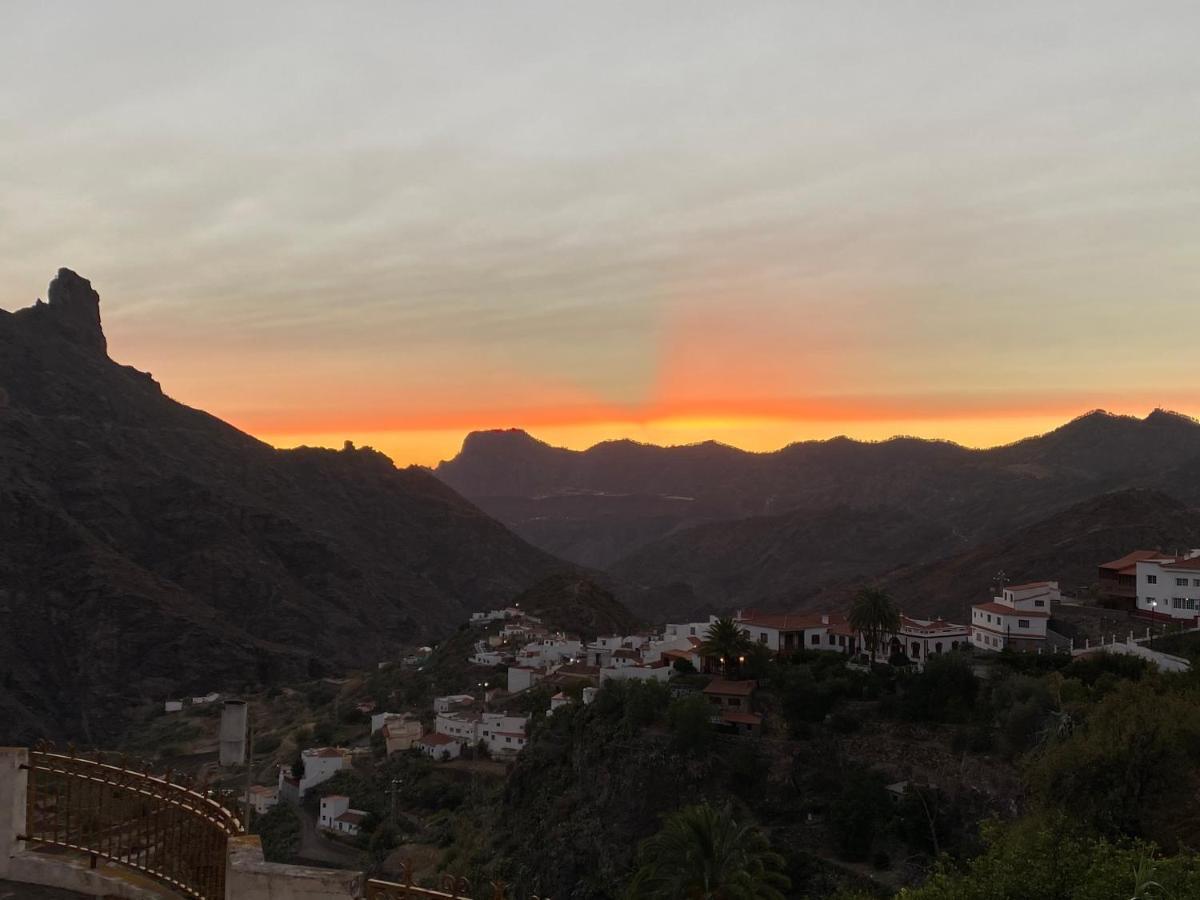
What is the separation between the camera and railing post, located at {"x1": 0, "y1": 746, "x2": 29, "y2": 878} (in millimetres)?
8414

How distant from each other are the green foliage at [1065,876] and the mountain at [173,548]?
292 feet

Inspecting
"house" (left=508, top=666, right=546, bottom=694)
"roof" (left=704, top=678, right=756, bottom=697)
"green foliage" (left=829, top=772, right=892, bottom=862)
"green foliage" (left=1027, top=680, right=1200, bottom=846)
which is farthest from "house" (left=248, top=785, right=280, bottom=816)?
"green foliage" (left=1027, top=680, right=1200, bottom=846)

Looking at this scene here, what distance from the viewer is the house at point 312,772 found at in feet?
199

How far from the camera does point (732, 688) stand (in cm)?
4481

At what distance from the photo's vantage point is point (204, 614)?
109 metres

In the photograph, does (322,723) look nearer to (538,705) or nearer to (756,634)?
(538,705)

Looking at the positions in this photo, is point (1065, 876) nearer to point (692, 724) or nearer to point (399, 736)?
point (692, 724)

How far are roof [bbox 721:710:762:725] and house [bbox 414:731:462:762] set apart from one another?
2344 cm

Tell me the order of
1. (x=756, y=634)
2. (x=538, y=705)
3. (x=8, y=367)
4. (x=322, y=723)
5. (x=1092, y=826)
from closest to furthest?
(x=1092, y=826) < (x=756, y=634) < (x=538, y=705) < (x=322, y=723) < (x=8, y=367)

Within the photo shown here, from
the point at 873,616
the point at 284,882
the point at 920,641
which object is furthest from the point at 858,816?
the point at 284,882

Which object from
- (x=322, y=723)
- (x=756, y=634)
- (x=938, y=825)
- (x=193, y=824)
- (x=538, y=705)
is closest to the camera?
(x=193, y=824)

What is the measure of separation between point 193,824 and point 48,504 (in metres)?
124

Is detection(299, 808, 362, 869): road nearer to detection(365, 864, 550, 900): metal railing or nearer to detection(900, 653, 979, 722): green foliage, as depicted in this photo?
detection(900, 653, 979, 722): green foliage

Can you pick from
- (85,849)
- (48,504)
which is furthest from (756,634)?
(48,504)
